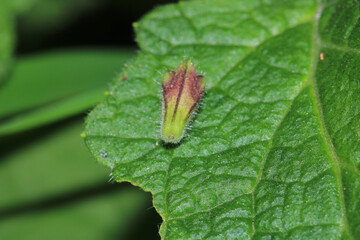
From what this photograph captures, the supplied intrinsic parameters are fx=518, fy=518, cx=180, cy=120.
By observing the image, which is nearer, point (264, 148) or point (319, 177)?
point (319, 177)

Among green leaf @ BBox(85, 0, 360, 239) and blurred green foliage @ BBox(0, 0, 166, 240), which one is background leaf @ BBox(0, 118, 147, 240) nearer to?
blurred green foliage @ BBox(0, 0, 166, 240)

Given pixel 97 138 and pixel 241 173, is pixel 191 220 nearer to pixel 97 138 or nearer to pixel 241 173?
pixel 241 173

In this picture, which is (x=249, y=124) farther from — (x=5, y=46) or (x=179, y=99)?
(x=5, y=46)

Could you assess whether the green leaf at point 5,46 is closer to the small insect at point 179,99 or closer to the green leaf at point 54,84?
the green leaf at point 54,84

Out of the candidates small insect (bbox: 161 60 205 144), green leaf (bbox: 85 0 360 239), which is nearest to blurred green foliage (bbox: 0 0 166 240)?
green leaf (bbox: 85 0 360 239)

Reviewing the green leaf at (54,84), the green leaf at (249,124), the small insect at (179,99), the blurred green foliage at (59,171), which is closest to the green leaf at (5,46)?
the blurred green foliage at (59,171)

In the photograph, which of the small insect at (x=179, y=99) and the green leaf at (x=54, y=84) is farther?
the green leaf at (x=54, y=84)

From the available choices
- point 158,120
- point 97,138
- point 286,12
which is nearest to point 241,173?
point 158,120
